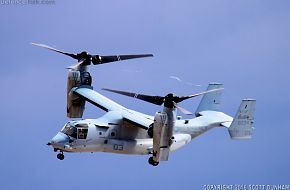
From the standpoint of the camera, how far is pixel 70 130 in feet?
181

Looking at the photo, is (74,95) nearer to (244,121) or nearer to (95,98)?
(95,98)

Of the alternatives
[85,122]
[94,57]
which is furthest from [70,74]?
[85,122]

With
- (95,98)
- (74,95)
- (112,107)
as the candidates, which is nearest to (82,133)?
(112,107)

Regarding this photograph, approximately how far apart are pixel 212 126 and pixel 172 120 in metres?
8.86

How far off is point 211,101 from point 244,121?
5.38 metres

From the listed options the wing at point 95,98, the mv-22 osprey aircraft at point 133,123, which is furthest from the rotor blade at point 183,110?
the wing at point 95,98

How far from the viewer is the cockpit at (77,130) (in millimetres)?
55062

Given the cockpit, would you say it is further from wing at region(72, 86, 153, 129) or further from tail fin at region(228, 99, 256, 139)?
tail fin at region(228, 99, 256, 139)

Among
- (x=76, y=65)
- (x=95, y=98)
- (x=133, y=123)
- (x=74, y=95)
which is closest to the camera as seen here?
(x=133, y=123)

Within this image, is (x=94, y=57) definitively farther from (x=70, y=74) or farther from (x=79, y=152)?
(x=79, y=152)

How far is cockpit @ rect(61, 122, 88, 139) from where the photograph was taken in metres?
55.1

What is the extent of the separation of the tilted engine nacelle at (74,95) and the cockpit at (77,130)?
6497 millimetres

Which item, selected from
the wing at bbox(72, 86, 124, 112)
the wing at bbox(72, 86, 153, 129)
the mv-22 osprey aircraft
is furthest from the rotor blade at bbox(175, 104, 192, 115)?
the wing at bbox(72, 86, 124, 112)

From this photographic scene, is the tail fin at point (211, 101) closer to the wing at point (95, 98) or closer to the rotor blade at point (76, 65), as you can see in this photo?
the wing at point (95, 98)
